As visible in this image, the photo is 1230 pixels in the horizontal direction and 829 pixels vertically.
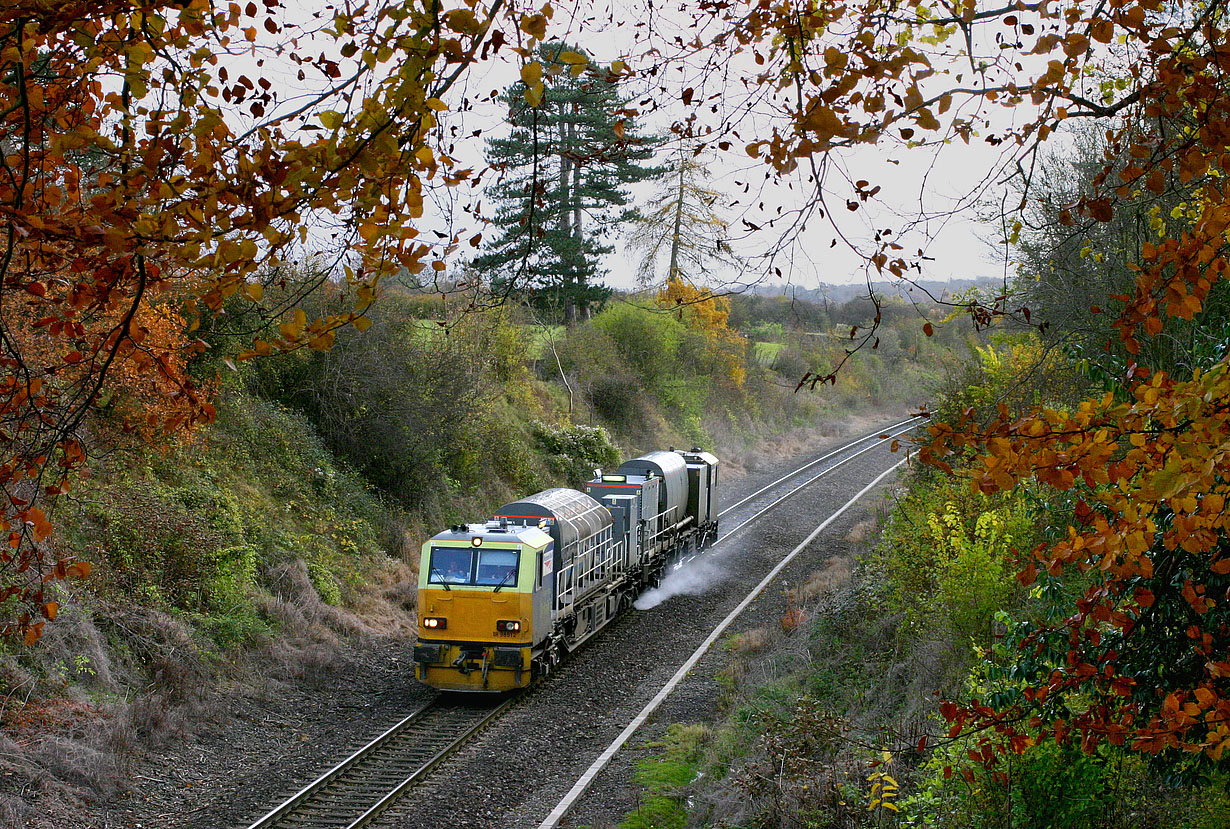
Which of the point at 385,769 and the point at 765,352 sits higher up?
the point at 765,352

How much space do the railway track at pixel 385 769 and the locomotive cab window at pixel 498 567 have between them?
1861mm

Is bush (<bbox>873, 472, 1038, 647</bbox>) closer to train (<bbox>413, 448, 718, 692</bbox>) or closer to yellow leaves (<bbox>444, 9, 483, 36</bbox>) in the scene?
train (<bbox>413, 448, 718, 692</bbox>)

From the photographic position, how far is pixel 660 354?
39875mm

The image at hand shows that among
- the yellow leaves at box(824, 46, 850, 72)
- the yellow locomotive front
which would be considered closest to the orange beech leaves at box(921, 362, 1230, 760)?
the yellow leaves at box(824, 46, 850, 72)

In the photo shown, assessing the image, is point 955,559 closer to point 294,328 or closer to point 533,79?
point 533,79

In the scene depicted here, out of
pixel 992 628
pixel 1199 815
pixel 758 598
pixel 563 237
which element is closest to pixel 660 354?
pixel 563 237

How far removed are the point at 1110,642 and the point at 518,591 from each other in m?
8.95

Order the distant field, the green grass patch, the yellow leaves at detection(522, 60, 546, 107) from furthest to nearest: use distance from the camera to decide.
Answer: the distant field
the green grass patch
the yellow leaves at detection(522, 60, 546, 107)

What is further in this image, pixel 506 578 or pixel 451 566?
pixel 451 566

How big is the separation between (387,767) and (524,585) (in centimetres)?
321

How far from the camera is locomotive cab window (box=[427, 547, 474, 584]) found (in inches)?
552

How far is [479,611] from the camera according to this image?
1388 cm

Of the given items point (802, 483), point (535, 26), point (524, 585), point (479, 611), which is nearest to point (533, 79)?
point (535, 26)

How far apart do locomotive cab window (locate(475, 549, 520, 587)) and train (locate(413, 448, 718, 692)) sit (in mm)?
15
